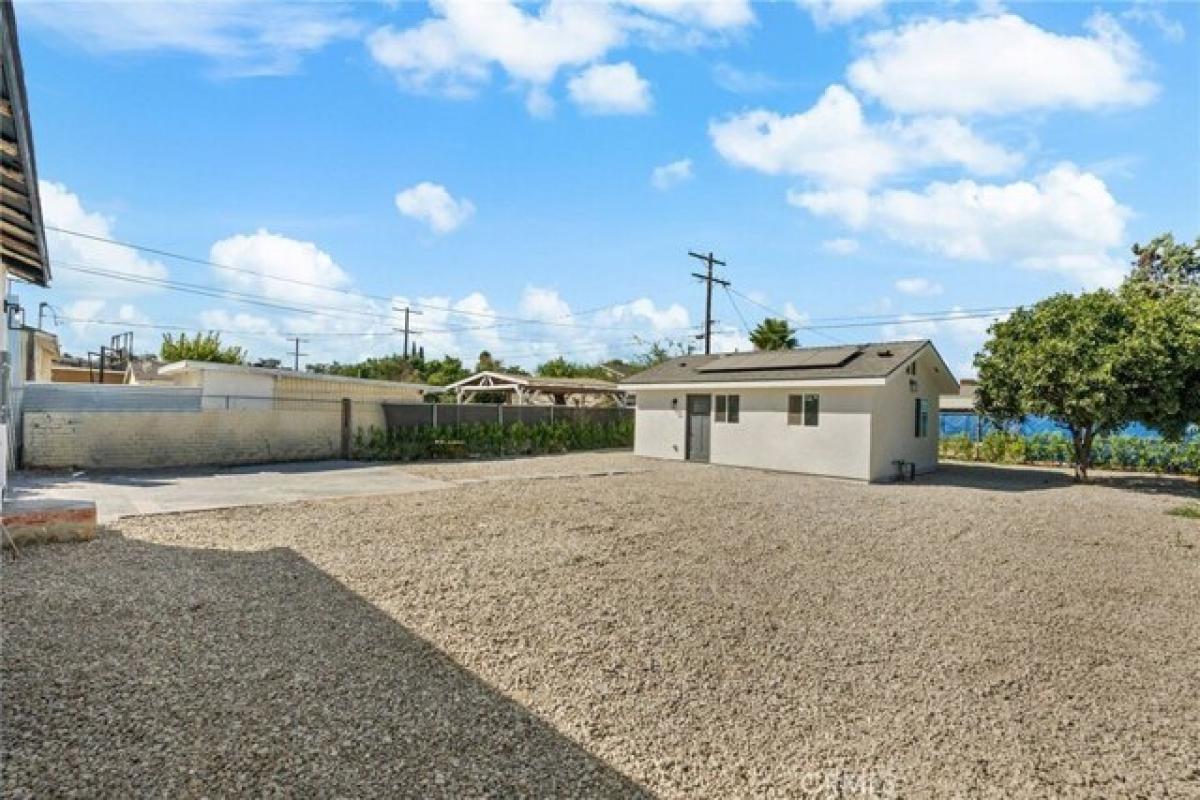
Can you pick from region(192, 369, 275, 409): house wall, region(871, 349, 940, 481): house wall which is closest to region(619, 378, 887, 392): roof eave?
region(871, 349, 940, 481): house wall

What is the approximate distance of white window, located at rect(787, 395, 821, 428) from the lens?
17312 mm

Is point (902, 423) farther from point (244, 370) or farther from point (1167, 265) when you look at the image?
point (1167, 265)

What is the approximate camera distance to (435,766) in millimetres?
3197

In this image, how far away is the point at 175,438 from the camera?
15359mm

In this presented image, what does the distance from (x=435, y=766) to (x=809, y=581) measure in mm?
4529

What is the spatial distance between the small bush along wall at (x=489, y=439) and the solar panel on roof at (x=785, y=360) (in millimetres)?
5268

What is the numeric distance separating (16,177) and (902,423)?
17.9 meters

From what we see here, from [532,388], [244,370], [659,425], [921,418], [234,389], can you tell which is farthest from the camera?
[532,388]

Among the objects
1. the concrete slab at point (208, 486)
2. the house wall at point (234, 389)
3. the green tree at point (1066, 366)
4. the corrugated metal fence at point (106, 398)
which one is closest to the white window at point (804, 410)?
the green tree at point (1066, 366)

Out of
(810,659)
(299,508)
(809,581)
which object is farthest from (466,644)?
(299,508)

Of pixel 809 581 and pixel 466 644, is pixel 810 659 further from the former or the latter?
pixel 466 644

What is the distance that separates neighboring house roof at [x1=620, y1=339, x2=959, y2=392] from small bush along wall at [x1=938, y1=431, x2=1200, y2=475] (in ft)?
15.1

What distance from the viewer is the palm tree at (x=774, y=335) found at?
90.3 ft

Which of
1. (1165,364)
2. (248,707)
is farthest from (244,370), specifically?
(1165,364)
